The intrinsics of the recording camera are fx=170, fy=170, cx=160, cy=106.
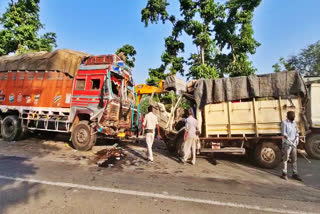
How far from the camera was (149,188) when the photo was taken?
138 inches

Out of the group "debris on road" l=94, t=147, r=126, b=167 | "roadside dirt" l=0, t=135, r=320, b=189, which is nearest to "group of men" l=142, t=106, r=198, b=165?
"roadside dirt" l=0, t=135, r=320, b=189

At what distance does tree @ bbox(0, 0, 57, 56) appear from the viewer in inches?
600

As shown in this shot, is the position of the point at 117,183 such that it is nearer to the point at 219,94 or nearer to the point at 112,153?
the point at 112,153

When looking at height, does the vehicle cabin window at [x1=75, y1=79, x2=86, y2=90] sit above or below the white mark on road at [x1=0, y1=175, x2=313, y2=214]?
above

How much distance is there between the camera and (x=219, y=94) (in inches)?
222

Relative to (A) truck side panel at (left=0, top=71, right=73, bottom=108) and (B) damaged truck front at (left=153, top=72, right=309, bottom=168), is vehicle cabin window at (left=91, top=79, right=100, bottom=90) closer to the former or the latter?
(A) truck side panel at (left=0, top=71, right=73, bottom=108)

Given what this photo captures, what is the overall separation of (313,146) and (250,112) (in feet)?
11.4

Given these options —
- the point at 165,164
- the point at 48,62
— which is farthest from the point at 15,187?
the point at 48,62

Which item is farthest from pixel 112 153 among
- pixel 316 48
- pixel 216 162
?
pixel 316 48

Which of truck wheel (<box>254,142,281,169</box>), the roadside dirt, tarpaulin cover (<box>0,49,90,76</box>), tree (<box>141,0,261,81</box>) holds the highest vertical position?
tree (<box>141,0,261,81</box>)

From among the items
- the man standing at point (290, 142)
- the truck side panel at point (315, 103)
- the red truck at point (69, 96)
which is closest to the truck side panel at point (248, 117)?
the man standing at point (290, 142)

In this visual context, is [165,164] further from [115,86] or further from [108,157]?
[115,86]

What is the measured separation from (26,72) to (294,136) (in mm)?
10676

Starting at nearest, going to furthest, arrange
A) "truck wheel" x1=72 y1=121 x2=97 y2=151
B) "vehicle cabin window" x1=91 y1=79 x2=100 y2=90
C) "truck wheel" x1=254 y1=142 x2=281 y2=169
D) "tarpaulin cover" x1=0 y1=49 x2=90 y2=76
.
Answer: "truck wheel" x1=254 y1=142 x2=281 y2=169 < "truck wheel" x1=72 y1=121 x2=97 y2=151 < "vehicle cabin window" x1=91 y1=79 x2=100 y2=90 < "tarpaulin cover" x1=0 y1=49 x2=90 y2=76
